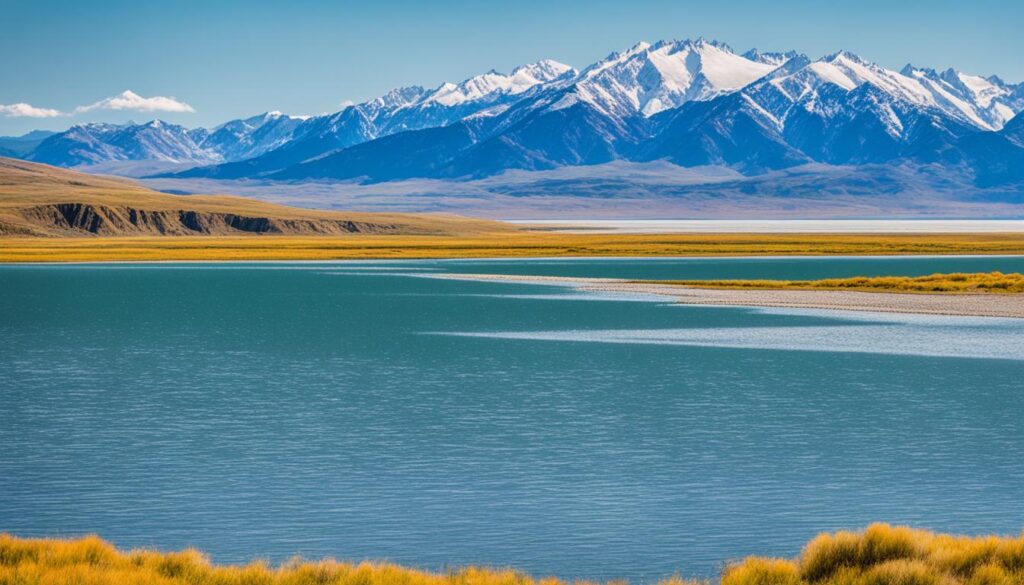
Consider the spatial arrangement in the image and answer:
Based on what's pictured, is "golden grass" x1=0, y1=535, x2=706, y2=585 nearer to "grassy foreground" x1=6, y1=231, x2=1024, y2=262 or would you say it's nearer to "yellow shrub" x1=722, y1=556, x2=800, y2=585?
"yellow shrub" x1=722, y1=556, x2=800, y2=585

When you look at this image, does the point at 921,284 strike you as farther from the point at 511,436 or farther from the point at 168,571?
the point at 168,571

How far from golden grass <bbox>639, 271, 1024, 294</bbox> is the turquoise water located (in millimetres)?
17182

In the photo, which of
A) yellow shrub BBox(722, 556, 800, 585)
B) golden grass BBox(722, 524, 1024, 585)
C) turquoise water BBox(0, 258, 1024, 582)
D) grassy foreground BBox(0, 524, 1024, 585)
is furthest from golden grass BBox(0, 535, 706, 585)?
turquoise water BBox(0, 258, 1024, 582)

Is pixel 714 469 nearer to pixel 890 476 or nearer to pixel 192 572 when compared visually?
pixel 890 476

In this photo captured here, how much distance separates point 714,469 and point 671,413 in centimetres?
792

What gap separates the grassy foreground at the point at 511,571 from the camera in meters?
16.6

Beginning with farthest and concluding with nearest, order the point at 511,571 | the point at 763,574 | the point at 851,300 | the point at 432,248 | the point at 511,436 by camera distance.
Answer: the point at 432,248 < the point at 851,300 < the point at 511,436 < the point at 511,571 < the point at 763,574

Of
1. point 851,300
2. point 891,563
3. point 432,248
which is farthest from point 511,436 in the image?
point 432,248

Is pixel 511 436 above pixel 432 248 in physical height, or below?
above

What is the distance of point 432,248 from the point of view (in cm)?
17012

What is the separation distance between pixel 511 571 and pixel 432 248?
152914 millimetres

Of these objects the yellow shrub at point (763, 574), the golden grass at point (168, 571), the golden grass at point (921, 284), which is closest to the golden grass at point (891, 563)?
the yellow shrub at point (763, 574)

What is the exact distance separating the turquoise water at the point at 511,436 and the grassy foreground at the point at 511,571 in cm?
235

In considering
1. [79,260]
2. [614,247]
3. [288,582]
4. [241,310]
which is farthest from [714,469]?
[614,247]
